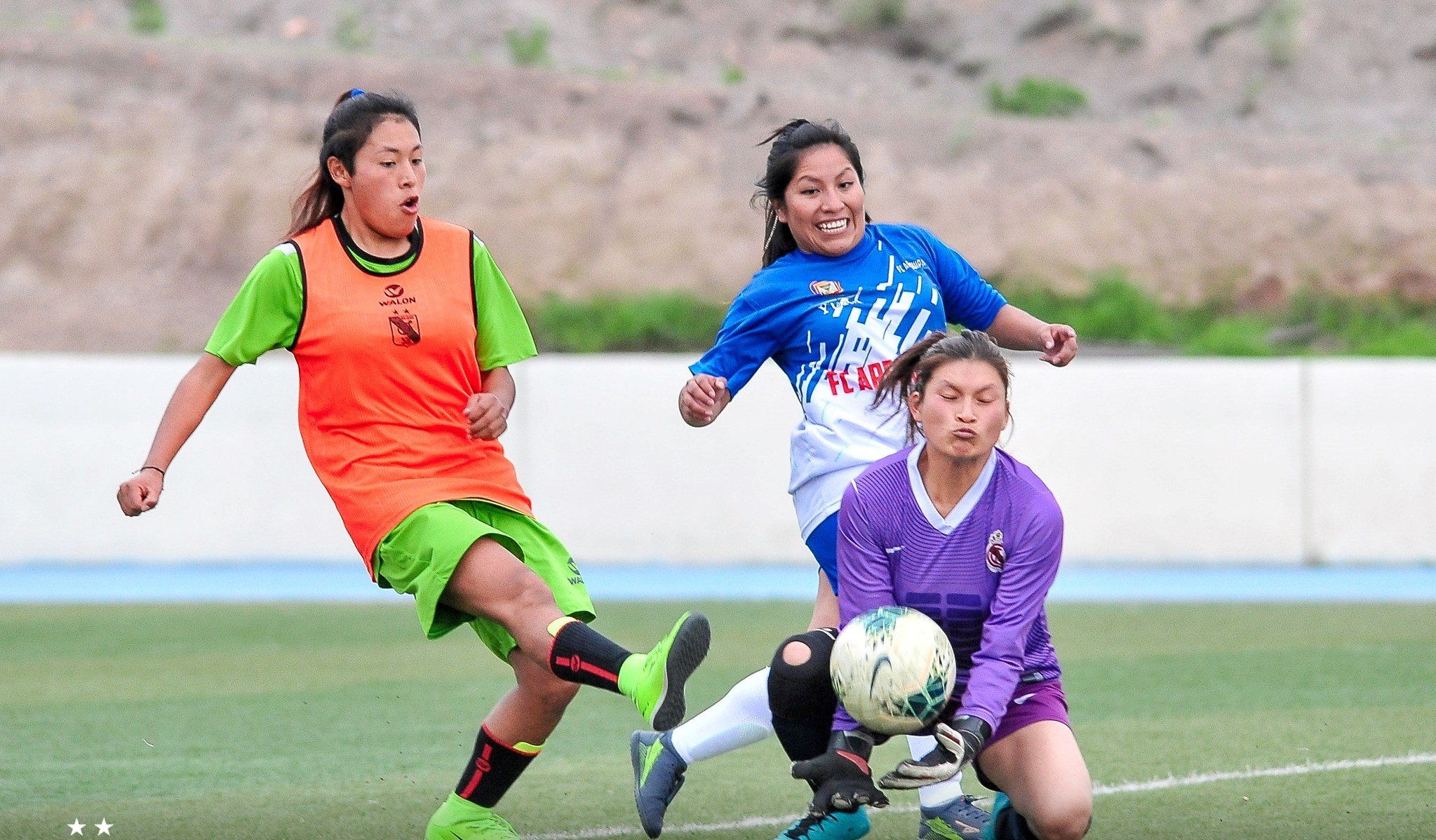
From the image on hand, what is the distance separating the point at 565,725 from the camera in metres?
7.04

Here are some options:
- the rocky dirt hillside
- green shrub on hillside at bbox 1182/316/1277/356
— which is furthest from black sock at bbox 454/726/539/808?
the rocky dirt hillside

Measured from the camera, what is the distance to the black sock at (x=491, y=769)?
187 inches

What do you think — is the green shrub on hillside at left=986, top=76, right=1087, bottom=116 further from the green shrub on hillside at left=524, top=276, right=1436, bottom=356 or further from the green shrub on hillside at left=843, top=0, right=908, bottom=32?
the green shrub on hillside at left=524, top=276, right=1436, bottom=356

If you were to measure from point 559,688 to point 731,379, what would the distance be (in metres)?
0.93

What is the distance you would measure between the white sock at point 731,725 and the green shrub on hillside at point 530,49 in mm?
23341

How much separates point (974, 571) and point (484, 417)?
128 cm

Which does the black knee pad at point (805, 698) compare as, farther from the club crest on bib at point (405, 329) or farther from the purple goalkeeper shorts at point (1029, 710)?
the club crest on bib at point (405, 329)

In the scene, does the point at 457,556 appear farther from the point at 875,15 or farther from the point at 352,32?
the point at 875,15

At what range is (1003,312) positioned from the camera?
5.03 m

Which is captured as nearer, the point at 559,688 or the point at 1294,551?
the point at 559,688

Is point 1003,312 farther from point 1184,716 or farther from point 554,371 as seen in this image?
point 554,371

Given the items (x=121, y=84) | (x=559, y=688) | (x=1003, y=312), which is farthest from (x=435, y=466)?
(x=121, y=84)

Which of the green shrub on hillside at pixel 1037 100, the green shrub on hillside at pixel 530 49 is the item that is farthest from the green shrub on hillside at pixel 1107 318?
the green shrub on hillside at pixel 530 49

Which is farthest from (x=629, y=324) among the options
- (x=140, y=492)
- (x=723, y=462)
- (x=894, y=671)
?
(x=894, y=671)
